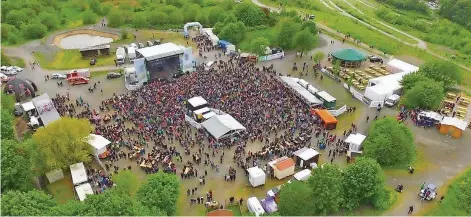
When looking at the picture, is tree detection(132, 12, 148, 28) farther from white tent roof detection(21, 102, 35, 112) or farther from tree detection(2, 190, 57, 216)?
tree detection(2, 190, 57, 216)

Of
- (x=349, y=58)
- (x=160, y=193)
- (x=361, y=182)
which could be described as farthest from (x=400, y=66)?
(x=160, y=193)

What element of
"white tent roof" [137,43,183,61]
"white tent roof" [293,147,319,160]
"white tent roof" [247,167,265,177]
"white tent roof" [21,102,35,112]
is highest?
"white tent roof" [137,43,183,61]

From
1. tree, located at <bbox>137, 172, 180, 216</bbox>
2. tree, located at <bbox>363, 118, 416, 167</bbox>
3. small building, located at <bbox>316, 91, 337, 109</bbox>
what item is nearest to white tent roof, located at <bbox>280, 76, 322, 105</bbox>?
small building, located at <bbox>316, 91, 337, 109</bbox>

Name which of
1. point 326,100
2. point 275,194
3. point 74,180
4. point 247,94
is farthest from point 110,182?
point 326,100

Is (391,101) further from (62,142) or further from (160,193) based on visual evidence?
(62,142)

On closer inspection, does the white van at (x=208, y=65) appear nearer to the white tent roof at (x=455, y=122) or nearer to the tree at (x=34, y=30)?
the white tent roof at (x=455, y=122)

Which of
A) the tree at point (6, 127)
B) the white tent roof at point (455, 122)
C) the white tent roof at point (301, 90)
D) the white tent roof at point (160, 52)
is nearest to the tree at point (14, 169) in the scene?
the tree at point (6, 127)
